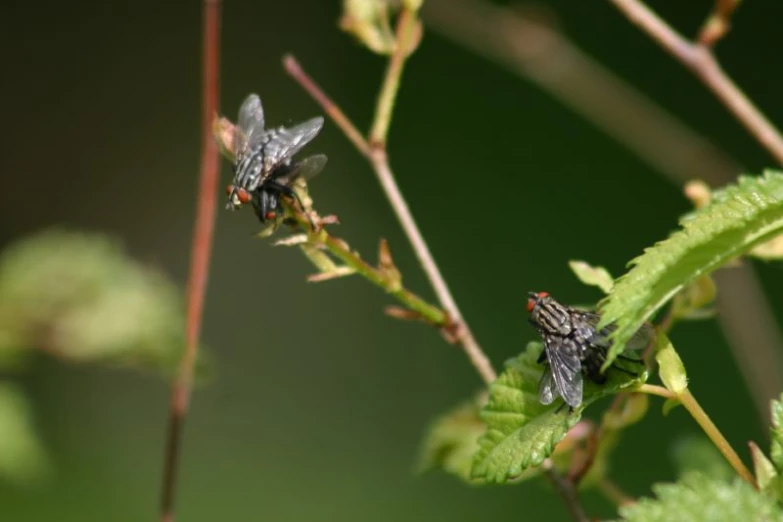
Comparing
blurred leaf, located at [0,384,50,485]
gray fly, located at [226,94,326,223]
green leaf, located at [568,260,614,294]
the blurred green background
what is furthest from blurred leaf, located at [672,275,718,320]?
the blurred green background

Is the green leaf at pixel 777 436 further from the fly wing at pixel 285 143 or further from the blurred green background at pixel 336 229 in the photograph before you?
the blurred green background at pixel 336 229

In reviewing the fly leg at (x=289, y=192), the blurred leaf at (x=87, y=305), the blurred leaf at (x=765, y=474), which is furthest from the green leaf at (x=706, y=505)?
the blurred leaf at (x=87, y=305)

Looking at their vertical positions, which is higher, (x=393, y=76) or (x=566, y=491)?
(x=393, y=76)

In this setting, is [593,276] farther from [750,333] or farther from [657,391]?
[750,333]

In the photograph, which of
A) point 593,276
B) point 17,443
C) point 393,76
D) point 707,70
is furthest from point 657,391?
point 17,443

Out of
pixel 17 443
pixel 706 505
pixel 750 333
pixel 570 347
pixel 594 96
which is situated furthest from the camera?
pixel 594 96

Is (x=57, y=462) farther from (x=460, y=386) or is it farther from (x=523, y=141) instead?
(x=523, y=141)
